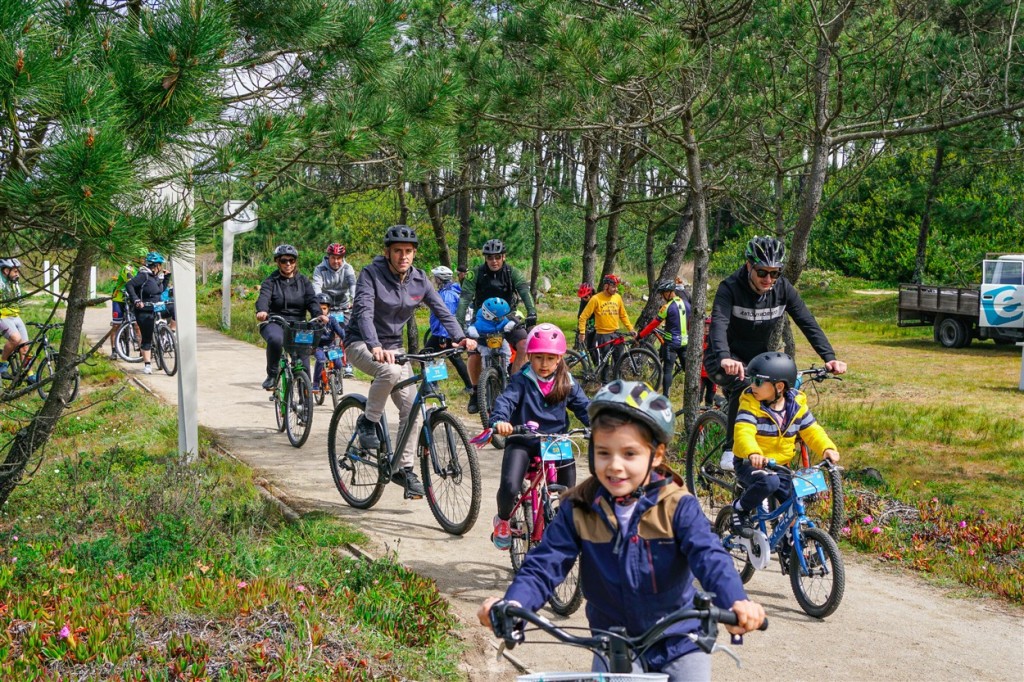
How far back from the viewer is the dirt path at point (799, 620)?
5.06 metres

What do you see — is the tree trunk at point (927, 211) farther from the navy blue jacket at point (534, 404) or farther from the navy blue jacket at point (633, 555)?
the navy blue jacket at point (633, 555)

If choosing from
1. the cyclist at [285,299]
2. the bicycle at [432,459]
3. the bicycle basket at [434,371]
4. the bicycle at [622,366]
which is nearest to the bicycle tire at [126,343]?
the cyclist at [285,299]

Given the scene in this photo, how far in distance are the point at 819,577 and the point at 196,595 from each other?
11.5 feet

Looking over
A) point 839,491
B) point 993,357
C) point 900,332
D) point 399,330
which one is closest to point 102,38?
point 399,330

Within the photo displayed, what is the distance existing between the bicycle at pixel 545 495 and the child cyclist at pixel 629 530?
2.41 meters

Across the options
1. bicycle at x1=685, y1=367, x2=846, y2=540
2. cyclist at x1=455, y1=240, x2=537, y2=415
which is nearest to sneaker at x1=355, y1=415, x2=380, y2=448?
bicycle at x1=685, y1=367, x2=846, y2=540

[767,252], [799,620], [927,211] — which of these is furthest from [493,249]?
[927,211]

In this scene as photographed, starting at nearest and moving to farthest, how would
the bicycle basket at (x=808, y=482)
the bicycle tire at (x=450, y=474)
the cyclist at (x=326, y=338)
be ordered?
the bicycle basket at (x=808, y=482) → the bicycle tire at (x=450, y=474) → the cyclist at (x=326, y=338)

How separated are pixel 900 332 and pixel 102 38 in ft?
86.6

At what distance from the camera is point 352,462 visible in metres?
7.97

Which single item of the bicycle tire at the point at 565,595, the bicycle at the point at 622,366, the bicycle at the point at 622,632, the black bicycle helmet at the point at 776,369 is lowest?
the bicycle tire at the point at 565,595

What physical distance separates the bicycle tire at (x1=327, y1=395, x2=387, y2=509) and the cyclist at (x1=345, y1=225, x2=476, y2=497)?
15cm

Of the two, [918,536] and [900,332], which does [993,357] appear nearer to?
[900,332]

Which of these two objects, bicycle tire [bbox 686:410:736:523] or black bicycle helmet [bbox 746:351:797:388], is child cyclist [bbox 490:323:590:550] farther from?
bicycle tire [bbox 686:410:736:523]
